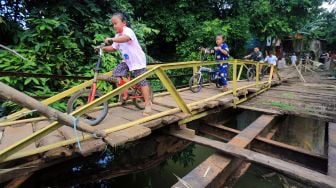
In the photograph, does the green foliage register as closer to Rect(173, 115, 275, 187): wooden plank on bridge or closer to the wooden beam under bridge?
Rect(173, 115, 275, 187): wooden plank on bridge

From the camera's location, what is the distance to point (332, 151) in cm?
319

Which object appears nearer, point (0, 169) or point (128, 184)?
point (0, 169)

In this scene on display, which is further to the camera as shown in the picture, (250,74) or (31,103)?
(250,74)

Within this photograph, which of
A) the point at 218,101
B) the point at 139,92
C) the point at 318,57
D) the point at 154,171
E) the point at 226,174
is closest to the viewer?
the point at 226,174

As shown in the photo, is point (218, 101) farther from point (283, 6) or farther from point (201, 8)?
point (283, 6)

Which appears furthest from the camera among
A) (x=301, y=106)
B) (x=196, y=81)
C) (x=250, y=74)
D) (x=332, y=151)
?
(x=250, y=74)

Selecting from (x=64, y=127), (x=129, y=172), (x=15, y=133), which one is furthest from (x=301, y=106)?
(x=15, y=133)

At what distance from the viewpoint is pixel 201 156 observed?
8.69 metres

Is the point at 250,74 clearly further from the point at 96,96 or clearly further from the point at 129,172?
the point at 96,96

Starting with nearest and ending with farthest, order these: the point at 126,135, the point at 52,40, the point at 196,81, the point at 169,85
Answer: the point at 126,135 < the point at 169,85 < the point at 52,40 < the point at 196,81

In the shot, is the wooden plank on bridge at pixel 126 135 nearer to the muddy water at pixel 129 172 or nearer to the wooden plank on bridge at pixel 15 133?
the muddy water at pixel 129 172

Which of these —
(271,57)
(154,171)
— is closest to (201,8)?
(271,57)

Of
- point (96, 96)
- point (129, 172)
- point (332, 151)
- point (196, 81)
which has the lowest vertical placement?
point (129, 172)

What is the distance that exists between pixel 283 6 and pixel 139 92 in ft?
42.8
